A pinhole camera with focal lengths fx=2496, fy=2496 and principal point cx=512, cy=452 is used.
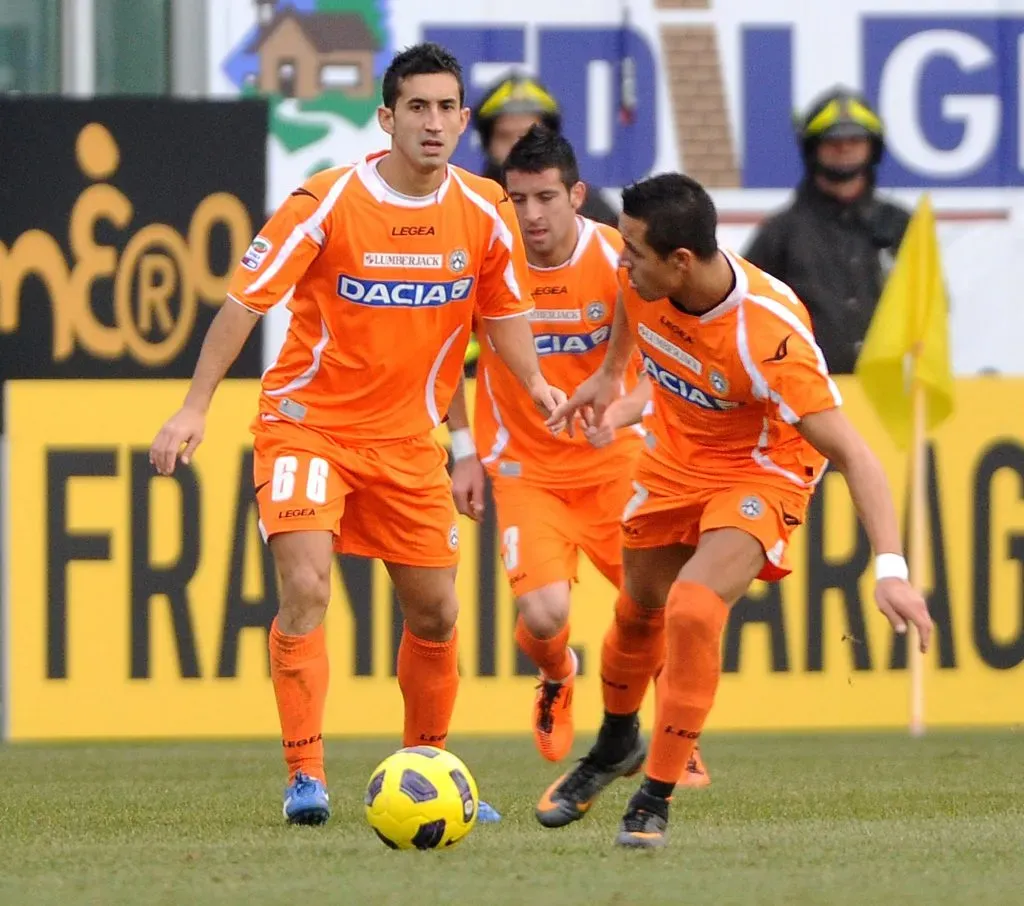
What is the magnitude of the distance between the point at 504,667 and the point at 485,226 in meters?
3.85

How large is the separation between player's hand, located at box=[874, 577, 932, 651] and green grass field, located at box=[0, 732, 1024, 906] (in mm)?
595

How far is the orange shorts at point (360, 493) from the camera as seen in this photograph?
7.45 m

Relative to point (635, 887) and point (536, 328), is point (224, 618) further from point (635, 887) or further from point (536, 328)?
point (635, 887)

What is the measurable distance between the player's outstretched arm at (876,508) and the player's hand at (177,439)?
67.6 inches

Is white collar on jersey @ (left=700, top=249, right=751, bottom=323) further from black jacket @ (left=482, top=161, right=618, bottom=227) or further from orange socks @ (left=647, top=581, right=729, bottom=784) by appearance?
black jacket @ (left=482, top=161, right=618, bottom=227)

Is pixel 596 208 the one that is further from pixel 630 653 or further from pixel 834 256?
pixel 630 653

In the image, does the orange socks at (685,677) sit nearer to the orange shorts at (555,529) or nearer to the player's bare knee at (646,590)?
the player's bare knee at (646,590)

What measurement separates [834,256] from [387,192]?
4337 millimetres

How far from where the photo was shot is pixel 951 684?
37.1 ft

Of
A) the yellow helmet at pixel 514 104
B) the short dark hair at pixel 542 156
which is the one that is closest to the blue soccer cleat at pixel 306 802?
the short dark hair at pixel 542 156

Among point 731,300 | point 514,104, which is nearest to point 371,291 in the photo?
point 731,300

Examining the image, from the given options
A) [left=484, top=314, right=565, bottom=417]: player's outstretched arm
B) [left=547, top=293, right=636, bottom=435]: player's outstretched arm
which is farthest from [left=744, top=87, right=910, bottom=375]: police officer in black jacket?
[left=547, top=293, right=636, bottom=435]: player's outstretched arm

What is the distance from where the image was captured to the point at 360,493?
25.2 ft

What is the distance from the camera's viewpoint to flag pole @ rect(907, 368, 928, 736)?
36.8 feet
